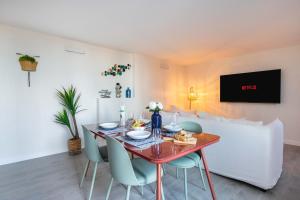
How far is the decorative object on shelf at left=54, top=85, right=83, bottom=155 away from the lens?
10.1 ft

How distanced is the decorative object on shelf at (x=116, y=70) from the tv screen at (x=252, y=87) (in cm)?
289

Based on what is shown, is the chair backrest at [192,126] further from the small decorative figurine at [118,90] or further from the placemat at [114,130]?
the small decorative figurine at [118,90]

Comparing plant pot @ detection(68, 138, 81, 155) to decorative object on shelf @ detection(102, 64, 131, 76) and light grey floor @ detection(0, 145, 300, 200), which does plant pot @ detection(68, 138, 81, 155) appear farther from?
decorative object on shelf @ detection(102, 64, 131, 76)

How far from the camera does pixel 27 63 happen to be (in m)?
2.76

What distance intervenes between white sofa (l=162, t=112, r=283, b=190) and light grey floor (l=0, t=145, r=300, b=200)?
132 mm

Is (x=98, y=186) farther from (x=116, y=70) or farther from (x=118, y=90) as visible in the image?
(x=116, y=70)

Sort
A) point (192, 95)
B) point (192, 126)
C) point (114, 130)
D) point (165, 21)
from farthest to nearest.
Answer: point (192, 95) < point (165, 21) < point (192, 126) < point (114, 130)

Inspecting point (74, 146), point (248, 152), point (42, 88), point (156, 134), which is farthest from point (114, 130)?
point (42, 88)

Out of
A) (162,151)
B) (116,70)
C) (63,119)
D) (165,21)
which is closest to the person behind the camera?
(162,151)

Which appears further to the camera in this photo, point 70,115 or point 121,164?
point 70,115

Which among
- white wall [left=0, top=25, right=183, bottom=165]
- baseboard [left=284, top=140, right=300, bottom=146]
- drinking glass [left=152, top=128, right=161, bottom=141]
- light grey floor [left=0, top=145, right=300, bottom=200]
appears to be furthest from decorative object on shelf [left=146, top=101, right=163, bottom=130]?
baseboard [left=284, top=140, right=300, bottom=146]

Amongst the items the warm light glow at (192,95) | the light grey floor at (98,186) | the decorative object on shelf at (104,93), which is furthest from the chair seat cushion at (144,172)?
the warm light glow at (192,95)

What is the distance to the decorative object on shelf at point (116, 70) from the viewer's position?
13.0ft

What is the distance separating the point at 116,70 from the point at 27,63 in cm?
183
